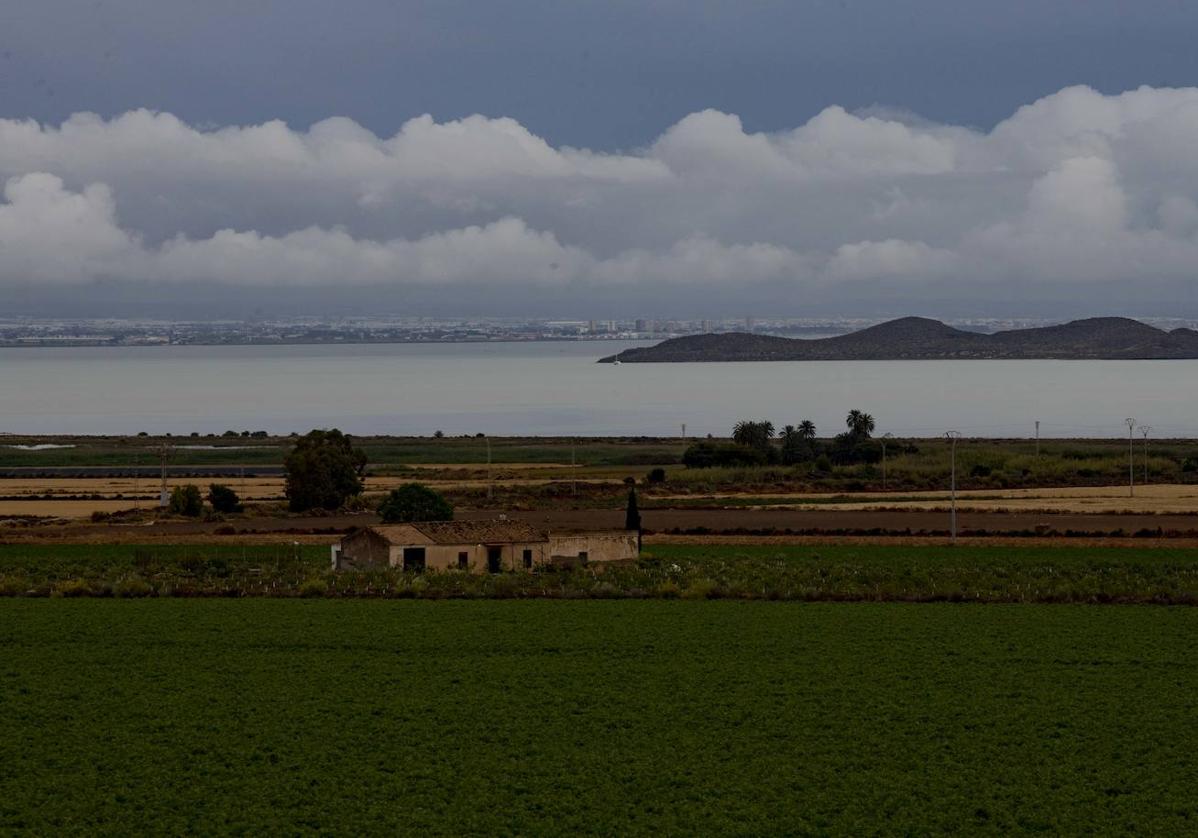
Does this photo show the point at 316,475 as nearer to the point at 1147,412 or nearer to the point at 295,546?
the point at 295,546

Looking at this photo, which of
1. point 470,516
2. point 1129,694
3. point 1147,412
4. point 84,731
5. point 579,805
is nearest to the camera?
point 579,805

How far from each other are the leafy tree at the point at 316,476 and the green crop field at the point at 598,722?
28231 millimetres

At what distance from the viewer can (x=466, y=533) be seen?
1334 inches

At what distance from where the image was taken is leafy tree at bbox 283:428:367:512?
176ft

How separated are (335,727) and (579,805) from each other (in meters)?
3.99

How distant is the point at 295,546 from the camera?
37.9 metres

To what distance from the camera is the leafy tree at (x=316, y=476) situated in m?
53.6

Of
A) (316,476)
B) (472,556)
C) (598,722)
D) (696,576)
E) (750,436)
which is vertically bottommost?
(598,722)

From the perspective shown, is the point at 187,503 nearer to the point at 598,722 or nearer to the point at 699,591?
the point at 699,591

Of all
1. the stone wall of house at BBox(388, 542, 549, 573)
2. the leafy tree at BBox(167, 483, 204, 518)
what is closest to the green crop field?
the stone wall of house at BBox(388, 542, 549, 573)

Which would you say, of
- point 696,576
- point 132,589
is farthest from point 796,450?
point 132,589

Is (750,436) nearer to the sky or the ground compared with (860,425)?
nearer to the ground

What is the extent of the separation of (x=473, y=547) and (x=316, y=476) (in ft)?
69.9

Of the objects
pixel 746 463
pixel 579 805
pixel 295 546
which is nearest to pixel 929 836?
pixel 579 805
